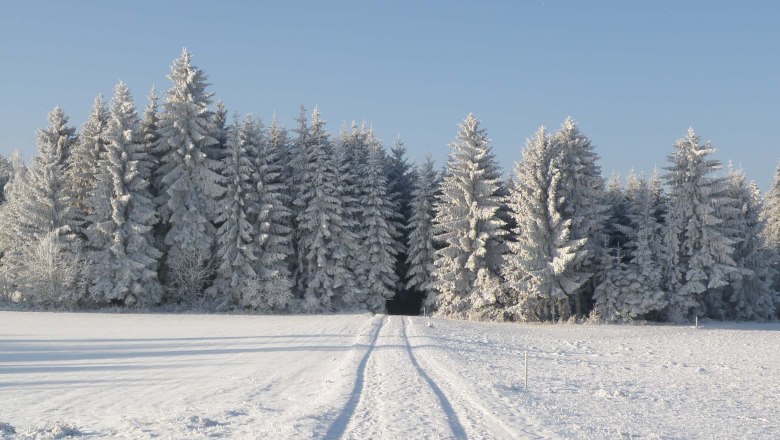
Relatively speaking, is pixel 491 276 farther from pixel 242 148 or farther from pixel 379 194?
pixel 242 148

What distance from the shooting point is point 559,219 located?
120ft

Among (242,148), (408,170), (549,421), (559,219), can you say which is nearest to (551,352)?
(549,421)

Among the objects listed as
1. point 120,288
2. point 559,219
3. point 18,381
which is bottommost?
point 18,381

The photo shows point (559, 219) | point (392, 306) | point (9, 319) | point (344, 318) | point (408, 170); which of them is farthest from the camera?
point (408, 170)

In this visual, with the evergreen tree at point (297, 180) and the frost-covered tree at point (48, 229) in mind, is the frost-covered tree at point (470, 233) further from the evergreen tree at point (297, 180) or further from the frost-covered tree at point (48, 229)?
the frost-covered tree at point (48, 229)

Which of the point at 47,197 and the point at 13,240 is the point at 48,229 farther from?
the point at 13,240

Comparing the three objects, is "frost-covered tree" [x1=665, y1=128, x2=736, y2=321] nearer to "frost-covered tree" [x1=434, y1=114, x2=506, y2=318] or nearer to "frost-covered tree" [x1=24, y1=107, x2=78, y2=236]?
"frost-covered tree" [x1=434, y1=114, x2=506, y2=318]

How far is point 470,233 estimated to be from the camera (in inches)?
1548

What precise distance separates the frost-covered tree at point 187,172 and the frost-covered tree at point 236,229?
0.93 meters

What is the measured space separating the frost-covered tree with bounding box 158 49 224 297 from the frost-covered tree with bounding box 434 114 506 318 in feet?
57.1

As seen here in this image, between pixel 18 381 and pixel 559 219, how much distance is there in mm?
30912

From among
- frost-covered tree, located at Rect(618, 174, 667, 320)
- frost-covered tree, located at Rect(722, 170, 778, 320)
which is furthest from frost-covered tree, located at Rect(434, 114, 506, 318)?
frost-covered tree, located at Rect(722, 170, 778, 320)

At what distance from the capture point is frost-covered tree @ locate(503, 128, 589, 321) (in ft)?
118

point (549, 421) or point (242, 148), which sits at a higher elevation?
point (242, 148)
